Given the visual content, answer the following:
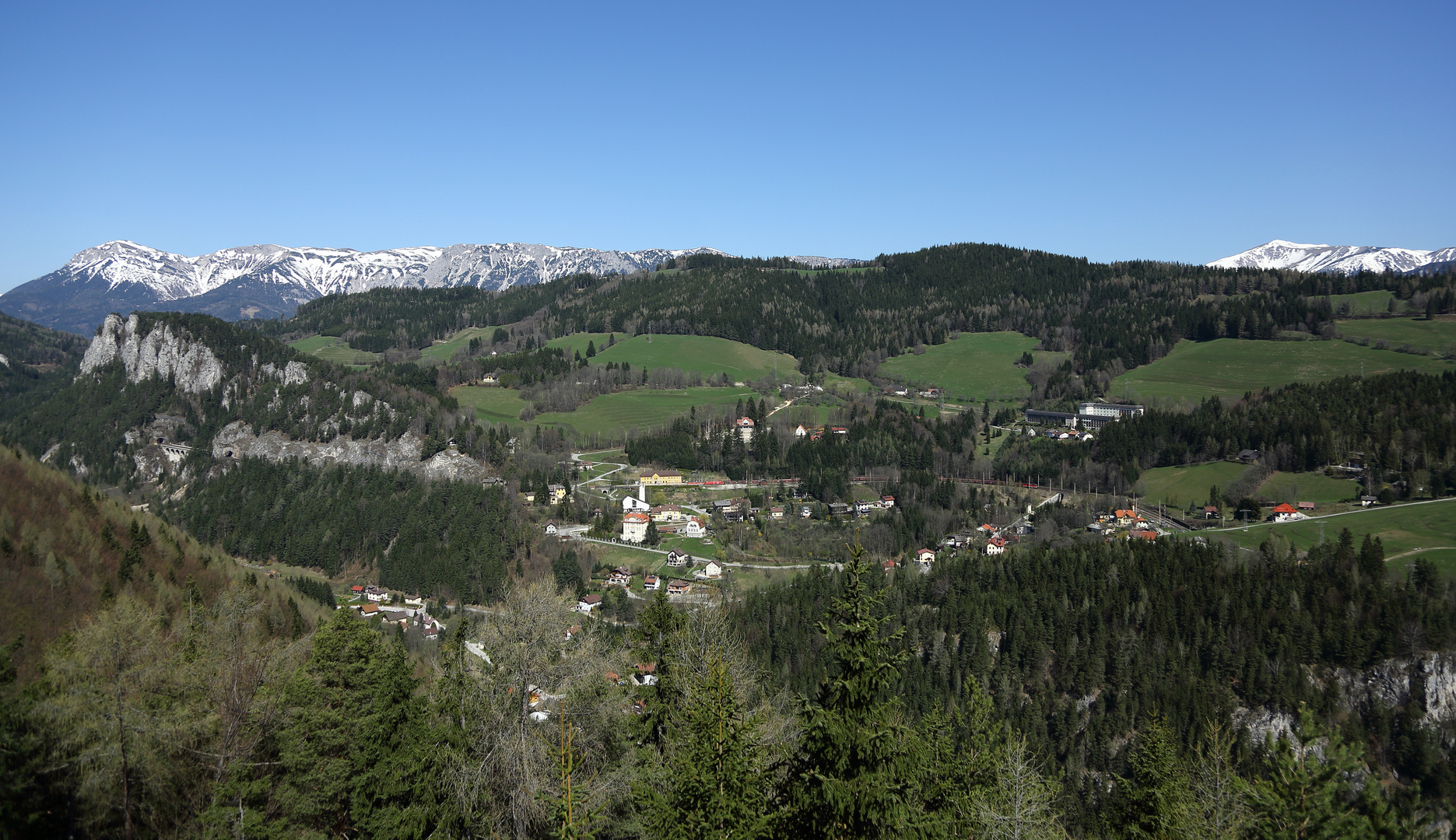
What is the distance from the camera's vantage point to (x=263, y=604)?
47.4 metres

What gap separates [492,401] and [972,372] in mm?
105396

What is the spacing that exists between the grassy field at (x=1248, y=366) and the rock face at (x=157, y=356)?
7202 inches

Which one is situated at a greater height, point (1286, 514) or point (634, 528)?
point (1286, 514)

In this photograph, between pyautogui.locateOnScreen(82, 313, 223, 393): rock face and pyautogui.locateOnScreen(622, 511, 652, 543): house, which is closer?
pyautogui.locateOnScreen(622, 511, 652, 543): house

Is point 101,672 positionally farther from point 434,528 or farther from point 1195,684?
point 434,528

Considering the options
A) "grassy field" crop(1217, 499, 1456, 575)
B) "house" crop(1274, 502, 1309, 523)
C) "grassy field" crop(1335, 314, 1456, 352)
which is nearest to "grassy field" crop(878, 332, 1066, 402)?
"grassy field" crop(1335, 314, 1456, 352)

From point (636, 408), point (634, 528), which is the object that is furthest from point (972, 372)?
point (634, 528)

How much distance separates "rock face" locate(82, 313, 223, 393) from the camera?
16838 centimetres

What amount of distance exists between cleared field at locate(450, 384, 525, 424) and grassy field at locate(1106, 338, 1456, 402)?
117m

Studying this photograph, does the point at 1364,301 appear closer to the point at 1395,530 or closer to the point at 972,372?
the point at 972,372

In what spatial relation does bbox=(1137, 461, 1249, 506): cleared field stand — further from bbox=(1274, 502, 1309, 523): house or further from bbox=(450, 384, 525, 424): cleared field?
bbox=(450, 384, 525, 424): cleared field

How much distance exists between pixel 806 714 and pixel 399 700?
15.3m

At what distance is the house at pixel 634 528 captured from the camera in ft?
330

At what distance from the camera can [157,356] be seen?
171750 mm
